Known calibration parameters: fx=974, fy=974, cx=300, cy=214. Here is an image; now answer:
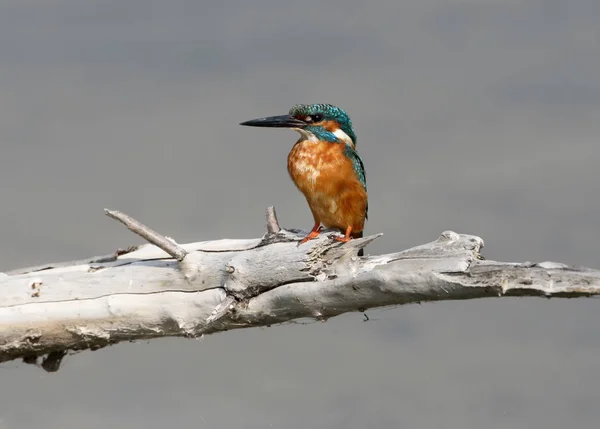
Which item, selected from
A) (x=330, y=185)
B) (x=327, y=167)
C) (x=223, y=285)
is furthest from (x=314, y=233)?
(x=223, y=285)

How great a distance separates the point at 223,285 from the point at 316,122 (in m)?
1.28

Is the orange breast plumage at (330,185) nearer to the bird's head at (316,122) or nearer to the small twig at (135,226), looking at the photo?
the bird's head at (316,122)

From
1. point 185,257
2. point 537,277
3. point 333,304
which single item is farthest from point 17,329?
point 537,277

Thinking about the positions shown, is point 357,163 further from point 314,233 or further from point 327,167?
point 314,233

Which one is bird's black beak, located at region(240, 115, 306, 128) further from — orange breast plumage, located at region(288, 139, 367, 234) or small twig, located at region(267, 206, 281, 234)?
small twig, located at region(267, 206, 281, 234)

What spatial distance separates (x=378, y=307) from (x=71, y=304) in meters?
1.69

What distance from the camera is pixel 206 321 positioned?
4.98 m

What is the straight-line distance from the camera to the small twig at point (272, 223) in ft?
16.8

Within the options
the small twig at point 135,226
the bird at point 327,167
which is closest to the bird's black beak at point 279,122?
the bird at point 327,167

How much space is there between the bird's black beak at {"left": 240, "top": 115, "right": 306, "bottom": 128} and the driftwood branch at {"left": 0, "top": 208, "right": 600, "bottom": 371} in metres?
0.70

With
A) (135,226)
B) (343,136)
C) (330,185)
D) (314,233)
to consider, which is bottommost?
(314,233)

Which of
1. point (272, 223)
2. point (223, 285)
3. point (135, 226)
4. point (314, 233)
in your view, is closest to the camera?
point (135, 226)

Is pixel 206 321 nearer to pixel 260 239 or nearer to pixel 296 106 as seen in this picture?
pixel 260 239

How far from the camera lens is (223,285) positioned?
4992mm
